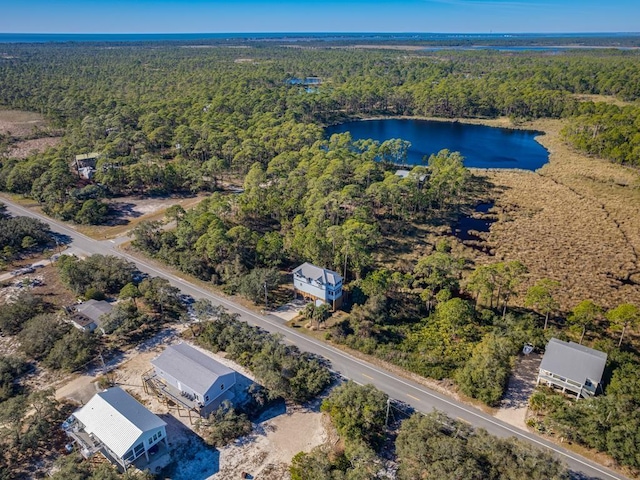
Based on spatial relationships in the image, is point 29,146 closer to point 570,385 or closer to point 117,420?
point 117,420

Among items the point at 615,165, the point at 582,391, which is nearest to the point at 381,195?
the point at 582,391

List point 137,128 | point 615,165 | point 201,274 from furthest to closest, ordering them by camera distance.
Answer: point 137,128, point 615,165, point 201,274

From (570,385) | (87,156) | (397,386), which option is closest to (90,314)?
(397,386)

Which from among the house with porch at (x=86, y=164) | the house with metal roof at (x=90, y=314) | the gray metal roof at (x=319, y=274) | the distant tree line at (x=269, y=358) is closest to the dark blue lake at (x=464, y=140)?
the gray metal roof at (x=319, y=274)

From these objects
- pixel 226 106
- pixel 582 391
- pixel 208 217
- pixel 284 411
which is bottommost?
pixel 284 411

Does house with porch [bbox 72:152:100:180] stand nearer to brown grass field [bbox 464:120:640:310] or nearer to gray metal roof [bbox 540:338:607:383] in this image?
brown grass field [bbox 464:120:640:310]

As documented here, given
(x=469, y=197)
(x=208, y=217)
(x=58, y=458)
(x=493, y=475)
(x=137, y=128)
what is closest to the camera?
(x=493, y=475)

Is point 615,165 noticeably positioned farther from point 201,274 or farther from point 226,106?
point 226,106
